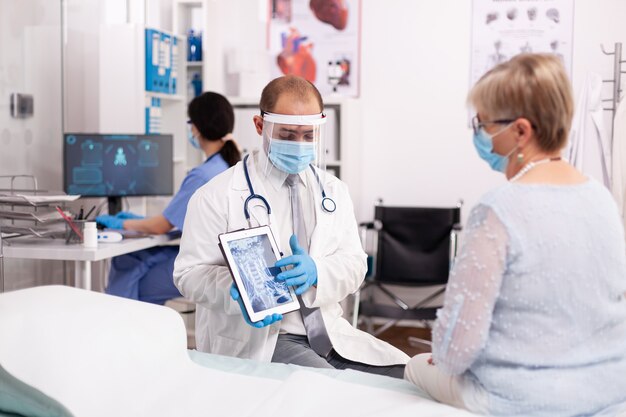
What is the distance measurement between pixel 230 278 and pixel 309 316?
245 millimetres

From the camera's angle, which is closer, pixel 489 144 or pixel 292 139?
pixel 489 144

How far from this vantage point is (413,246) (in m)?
4.69

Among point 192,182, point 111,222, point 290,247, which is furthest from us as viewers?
point 111,222

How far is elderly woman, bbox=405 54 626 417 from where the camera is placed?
1396 millimetres

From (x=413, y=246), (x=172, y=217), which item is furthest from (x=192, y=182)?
(x=413, y=246)

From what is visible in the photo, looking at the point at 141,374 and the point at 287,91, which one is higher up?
the point at 287,91

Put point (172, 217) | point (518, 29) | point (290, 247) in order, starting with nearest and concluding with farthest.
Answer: point (290, 247) → point (172, 217) → point (518, 29)

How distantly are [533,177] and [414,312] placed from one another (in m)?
2.90

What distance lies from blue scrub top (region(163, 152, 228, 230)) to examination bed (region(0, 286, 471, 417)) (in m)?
1.64

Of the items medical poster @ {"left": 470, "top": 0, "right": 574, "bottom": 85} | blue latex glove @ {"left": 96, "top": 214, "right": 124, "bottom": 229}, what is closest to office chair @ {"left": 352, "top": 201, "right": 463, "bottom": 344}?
medical poster @ {"left": 470, "top": 0, "right": 574, "bottom": 85}

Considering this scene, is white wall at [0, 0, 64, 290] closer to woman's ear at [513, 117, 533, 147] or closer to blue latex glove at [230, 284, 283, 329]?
blue latex glove at [230, 284, 283, 329]

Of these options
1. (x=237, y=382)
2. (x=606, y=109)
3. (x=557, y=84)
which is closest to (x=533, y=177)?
(x=557, y=84)

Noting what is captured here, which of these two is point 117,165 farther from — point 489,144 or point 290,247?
point 489,144

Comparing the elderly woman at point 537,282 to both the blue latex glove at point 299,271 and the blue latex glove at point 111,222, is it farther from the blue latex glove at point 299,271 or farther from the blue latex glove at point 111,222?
the blue latex glove at point 111,222
